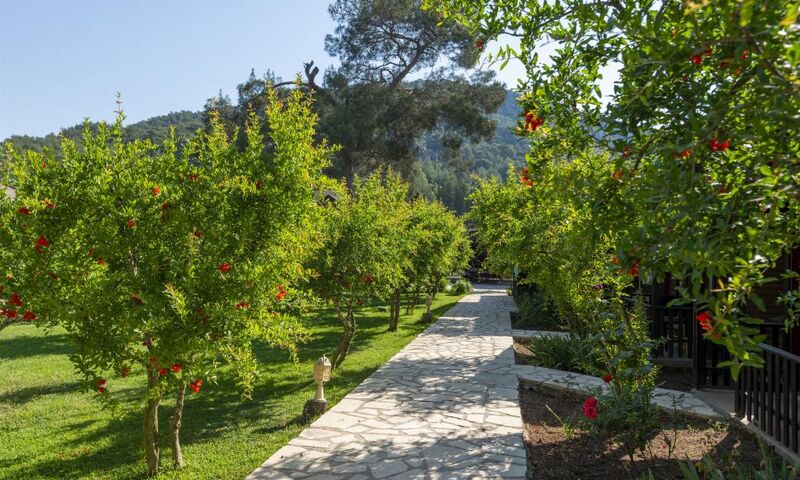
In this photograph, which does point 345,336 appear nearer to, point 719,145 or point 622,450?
point 622,450

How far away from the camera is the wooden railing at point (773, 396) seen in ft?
16.6

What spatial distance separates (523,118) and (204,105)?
29645mm

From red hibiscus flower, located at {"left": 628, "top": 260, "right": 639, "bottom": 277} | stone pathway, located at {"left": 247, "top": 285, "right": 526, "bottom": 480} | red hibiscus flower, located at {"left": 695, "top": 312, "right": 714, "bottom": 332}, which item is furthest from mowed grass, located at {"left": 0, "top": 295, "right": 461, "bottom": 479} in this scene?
red hibiscus flower, located at {"left": 695, "top": 312, "right": 714, "bottom": 332}

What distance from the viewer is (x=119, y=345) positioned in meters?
4.60

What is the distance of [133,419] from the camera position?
7.24 m

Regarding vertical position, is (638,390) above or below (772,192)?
below

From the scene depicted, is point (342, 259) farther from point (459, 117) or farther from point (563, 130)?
point (459, 117)

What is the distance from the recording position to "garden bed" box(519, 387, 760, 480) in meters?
4.94

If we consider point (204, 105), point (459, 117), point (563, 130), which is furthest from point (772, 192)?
point (204, 105)

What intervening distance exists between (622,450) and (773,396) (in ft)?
5.21

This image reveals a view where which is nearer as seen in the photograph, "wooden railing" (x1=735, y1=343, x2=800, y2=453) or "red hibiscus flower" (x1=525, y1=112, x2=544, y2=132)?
"red hibiscus flower" (x1=525, y1=112, x2=544, y2=132)

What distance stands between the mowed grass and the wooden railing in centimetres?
488

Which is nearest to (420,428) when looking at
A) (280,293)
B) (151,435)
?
(280,293)

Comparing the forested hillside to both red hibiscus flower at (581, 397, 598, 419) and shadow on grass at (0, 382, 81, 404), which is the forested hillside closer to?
shadow on grass at (0, 382, 81, 404)
